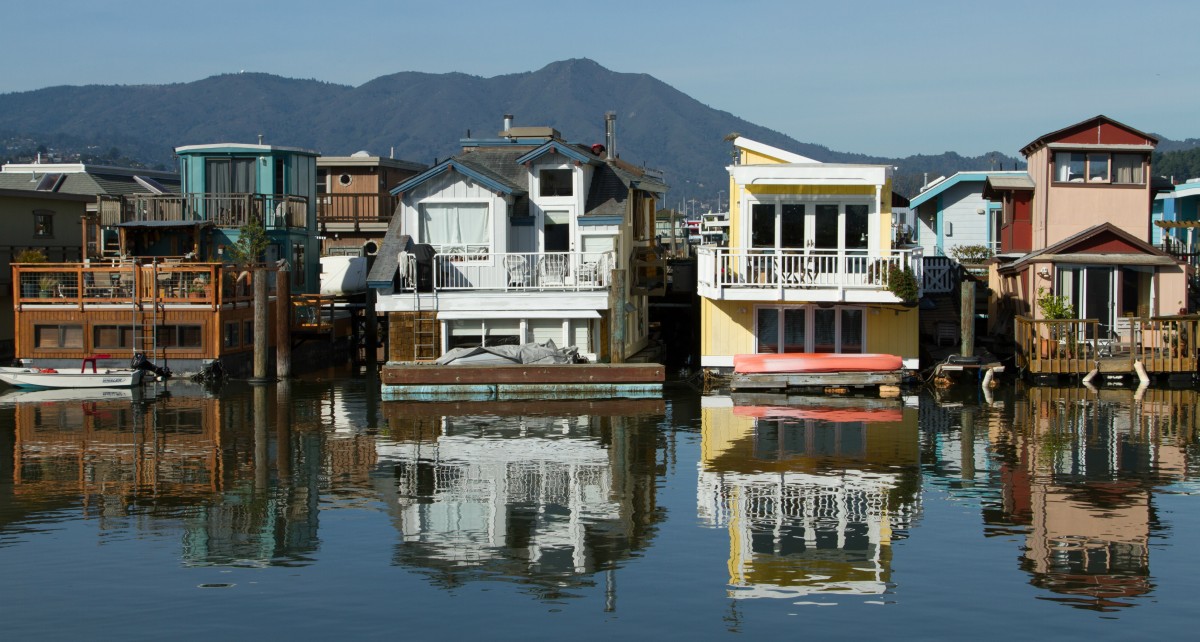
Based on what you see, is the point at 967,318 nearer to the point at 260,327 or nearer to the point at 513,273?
the point at 513,273

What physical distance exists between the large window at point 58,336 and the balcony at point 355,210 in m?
22.9

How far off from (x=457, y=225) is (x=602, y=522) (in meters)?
19.7

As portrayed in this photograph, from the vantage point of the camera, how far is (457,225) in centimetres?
3900

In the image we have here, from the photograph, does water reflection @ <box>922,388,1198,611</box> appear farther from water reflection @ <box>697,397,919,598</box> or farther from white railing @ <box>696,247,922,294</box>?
white railing @ <box>696,247,922,294</box>

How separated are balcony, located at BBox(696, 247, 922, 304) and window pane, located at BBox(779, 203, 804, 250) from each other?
0.61m

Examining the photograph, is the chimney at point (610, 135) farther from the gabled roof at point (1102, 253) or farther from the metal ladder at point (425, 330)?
the gabled roof at point (1102, 253)

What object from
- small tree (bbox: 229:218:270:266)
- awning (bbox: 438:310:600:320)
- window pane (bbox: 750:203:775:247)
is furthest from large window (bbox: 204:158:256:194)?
window pane (bbox: 750:203:775:247)

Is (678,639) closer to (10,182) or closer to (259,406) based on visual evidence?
(259,406)

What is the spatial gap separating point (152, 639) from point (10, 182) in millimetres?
49324

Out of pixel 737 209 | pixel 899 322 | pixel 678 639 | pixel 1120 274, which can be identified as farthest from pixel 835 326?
pixel 678 639

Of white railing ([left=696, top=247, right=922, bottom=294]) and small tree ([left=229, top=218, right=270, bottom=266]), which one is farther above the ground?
small tree ([left=229, top=218, right=270, bottom=266])

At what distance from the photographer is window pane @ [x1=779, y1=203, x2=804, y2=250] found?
3728 centimetres

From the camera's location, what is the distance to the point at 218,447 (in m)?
27.5

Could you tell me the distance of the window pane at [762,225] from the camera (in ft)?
123
